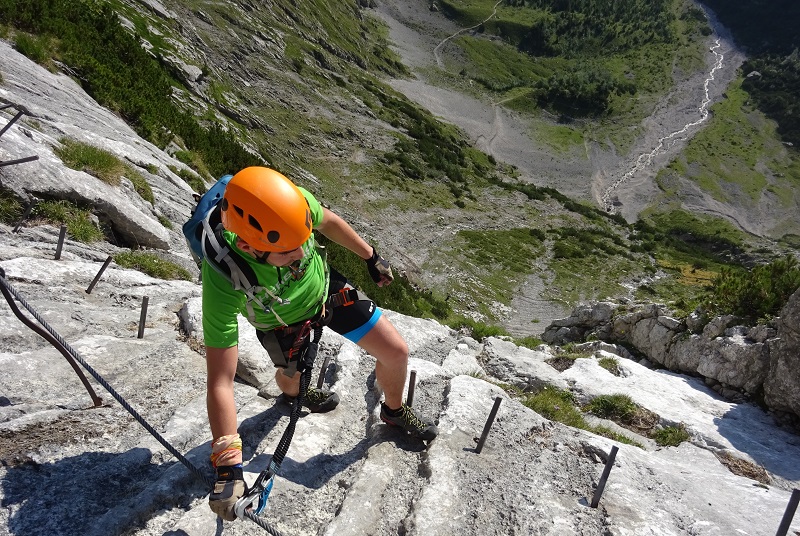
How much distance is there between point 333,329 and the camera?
14.2ft

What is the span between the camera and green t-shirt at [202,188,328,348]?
3443 mm

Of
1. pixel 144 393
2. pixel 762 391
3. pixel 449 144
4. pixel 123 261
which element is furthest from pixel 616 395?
pixel 449 144

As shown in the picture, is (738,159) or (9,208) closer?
(9,208)

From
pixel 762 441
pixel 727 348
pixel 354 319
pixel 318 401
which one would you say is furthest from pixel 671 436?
pixel 354 319

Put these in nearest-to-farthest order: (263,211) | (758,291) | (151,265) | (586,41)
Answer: (263,211), (151,265), (758,291), (586,41)

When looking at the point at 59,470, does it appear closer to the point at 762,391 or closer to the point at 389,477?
the point at 389,477

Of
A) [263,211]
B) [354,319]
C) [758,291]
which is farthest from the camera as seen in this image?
[758,291]

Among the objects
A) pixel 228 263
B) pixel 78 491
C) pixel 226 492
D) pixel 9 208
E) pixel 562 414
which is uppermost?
pixel 228 263

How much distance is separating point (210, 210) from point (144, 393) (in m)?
2.53

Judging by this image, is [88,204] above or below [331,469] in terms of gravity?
above

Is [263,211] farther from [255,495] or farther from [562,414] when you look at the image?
[562,414]

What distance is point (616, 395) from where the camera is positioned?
8.42 metres

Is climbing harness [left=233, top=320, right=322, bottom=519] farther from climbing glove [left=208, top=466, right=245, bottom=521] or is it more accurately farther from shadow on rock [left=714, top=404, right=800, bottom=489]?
shadow on rock [left=714, top=404, right=800, bottom=489]

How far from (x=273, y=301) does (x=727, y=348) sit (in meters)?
11.1
